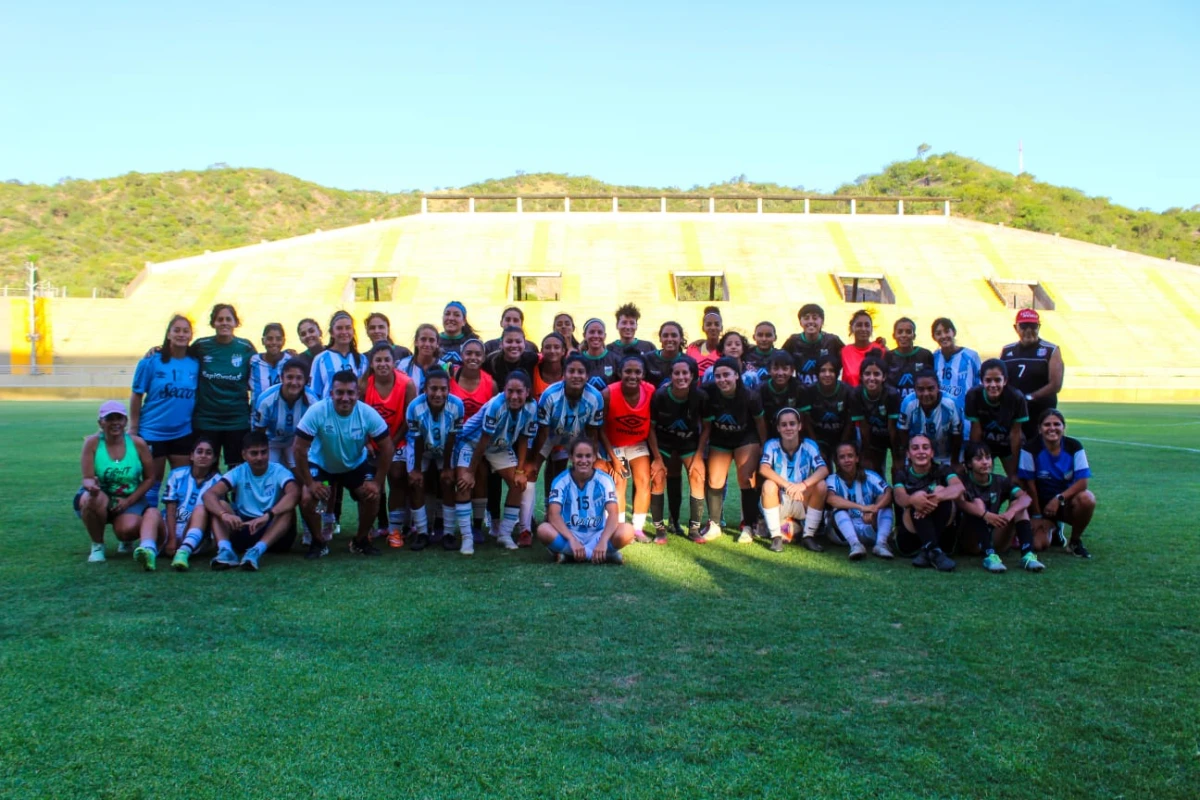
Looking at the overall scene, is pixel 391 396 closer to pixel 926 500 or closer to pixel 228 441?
pixel 228 441

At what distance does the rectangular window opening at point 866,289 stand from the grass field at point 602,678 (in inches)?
1146

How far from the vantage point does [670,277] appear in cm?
3534

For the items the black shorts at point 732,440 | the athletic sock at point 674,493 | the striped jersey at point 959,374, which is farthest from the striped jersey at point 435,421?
the striped jersey at point 959,374

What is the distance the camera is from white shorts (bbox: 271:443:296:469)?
23.0 feet

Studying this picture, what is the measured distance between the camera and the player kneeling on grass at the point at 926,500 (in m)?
6.33

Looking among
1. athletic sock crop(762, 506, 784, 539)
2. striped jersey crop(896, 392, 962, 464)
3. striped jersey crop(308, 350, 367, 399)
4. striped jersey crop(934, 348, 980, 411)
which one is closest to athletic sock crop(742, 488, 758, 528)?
athletic sock crop(762, 506, 784, 539)

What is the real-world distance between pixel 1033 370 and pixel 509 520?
4.30m

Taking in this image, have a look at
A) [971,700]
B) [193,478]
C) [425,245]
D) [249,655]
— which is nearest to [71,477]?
[193,478]

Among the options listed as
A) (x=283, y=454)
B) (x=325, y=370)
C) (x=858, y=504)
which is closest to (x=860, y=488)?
(x=858, y=504)

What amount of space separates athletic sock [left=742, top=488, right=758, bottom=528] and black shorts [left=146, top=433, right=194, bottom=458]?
436 cm

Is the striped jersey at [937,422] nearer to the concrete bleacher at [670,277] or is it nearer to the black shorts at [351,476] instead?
the black shorts at [351,476]

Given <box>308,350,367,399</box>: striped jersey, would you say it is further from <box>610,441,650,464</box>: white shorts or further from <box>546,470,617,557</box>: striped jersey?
<box>610,441,650,464</box>: white shorts

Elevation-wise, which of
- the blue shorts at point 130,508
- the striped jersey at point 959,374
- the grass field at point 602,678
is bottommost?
the grass field at point 602,678

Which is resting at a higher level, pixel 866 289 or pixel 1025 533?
pixel 866 289
